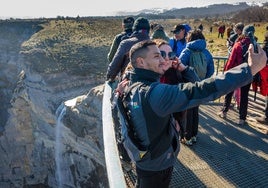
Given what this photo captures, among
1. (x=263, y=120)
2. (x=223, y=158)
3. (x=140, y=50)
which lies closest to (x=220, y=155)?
(x=223, y=158)

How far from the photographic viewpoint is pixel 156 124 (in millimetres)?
3059

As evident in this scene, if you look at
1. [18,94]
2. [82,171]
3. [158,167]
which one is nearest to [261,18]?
[18,94]

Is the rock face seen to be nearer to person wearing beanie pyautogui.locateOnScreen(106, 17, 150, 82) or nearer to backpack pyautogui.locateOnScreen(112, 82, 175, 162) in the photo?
person wearing beanie pyautogui.locateOnScreen(106, 17, 150, 82)

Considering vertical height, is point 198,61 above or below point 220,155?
above

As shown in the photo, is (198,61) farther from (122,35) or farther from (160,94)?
(160,94)

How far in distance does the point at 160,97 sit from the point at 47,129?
2170 cm

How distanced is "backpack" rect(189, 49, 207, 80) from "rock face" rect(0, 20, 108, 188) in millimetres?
9367

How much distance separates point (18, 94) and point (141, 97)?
2514 centimetres

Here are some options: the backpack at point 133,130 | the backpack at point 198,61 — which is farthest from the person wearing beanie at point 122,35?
the backpack at point 133,130

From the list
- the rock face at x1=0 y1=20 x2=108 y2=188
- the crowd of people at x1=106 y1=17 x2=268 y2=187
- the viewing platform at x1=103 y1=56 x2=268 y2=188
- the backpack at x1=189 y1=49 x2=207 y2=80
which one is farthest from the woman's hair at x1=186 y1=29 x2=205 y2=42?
the rock face at x1=0 y1=20 x2=108 y2=188

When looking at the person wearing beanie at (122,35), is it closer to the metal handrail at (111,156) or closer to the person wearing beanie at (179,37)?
the person wearing beanie at (179,37)

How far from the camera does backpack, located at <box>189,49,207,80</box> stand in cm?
557

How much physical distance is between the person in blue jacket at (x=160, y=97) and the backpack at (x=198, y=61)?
2429mm

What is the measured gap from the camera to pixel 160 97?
2.71 metres
